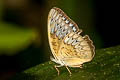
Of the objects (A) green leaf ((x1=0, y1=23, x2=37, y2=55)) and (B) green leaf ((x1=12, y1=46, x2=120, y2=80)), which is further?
(A) green leaf ((x1=0, y1=23, x2=37, y2=55))

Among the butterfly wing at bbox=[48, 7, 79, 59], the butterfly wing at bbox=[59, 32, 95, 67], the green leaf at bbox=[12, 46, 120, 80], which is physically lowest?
the green leaf at bbox=[12, 46, 120, 80]

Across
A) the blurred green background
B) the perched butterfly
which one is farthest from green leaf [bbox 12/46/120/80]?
the blurred green background

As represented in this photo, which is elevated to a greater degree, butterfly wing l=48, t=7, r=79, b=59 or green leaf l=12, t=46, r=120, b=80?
butterfly wing l=48, t=7, r=79, b=59

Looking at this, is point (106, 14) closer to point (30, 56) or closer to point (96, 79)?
point (30, 56)

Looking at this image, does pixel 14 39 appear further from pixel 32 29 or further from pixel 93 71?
pixel 93 71

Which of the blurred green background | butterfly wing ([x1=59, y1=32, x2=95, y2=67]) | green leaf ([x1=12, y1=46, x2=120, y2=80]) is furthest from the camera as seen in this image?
the blurred green background

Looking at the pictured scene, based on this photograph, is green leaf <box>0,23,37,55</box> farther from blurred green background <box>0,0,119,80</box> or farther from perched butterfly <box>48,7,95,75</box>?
perched butterfly <box>48,7,95,75</box>

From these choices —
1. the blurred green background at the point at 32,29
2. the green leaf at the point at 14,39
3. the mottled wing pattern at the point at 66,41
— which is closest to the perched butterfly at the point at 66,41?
the mottled wing pattern at the point at 66,41

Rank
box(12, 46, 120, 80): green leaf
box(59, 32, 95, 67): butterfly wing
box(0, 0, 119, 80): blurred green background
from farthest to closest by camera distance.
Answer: box(0, 0, 119, 80): blurred green background → box(59, 32, 95, 67): butterfly wing → box(12, 46, 120, 80): green leaf

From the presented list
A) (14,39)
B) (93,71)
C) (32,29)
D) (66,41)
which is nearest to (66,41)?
(66,41)
